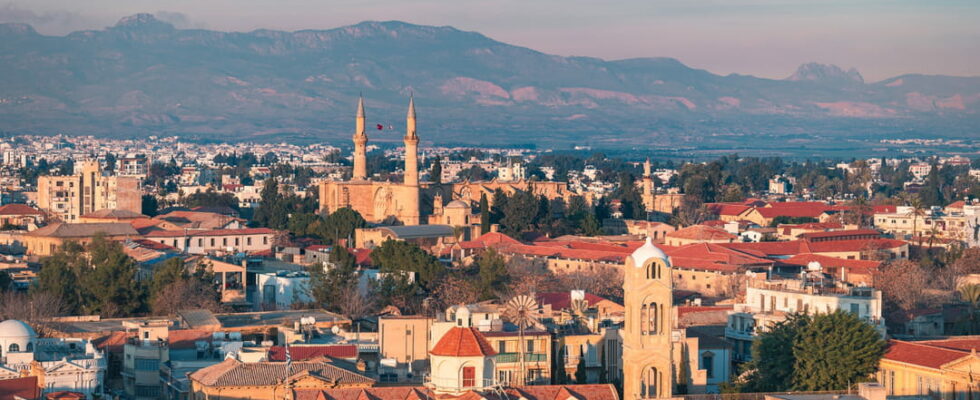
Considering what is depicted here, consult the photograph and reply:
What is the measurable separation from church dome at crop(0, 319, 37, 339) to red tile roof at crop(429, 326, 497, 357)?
10.2m

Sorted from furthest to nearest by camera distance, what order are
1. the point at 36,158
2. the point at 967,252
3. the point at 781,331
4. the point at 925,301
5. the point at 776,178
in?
1. the point at 36,158
2. the point at 776,178
3. the point at 967,252
4. the point at 925,301
5. the point at 781,331

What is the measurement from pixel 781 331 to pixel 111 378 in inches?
537

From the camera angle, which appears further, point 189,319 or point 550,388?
point 189,319

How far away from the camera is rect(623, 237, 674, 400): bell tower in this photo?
93.1ft

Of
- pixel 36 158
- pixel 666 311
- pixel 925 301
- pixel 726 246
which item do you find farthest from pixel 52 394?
pixel 36 158

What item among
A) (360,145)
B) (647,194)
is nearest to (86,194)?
(360,145)

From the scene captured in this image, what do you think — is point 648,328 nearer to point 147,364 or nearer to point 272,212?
point 147,364

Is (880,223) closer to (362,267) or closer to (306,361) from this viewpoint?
(362,267)

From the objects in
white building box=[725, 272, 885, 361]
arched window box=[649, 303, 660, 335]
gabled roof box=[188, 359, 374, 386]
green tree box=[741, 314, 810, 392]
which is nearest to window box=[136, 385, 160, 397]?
gabled roof box=[188, 359, 374, 386]

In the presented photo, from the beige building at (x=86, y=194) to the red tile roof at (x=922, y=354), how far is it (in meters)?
52.3

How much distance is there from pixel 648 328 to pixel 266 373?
6.58 m

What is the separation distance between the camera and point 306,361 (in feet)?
98.5

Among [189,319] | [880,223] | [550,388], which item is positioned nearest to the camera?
[550,388]

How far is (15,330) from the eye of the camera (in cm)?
3316
